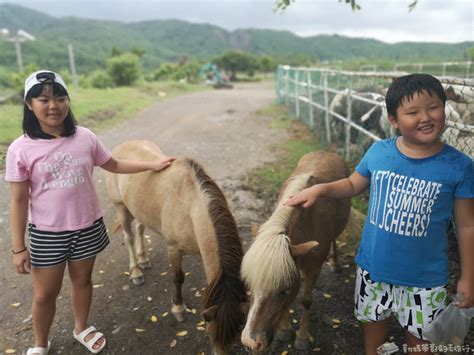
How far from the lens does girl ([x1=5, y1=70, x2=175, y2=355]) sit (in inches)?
88.4

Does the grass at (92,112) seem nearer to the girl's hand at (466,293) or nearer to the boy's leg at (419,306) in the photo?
the boy's leg at (419,306)

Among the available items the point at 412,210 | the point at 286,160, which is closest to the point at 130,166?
the point at 412,210

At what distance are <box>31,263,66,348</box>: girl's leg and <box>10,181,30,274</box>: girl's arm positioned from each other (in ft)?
0.42

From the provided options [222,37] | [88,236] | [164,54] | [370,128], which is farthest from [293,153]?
[222,37]

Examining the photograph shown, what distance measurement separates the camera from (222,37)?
504 feet

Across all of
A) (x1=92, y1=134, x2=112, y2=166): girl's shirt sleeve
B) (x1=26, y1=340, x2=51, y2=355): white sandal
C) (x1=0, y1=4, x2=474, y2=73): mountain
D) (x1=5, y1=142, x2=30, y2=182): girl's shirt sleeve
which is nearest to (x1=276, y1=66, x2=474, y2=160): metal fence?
(x1=92, y1=134, x2=112, y2=166): girl's shirt sleeve

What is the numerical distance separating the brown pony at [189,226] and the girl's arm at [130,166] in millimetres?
87

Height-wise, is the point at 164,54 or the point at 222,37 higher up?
the point at 222,37

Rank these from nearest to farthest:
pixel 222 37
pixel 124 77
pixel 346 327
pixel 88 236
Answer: pixel 88 236 < pixel 346 327 < pixel 124 77 < pixel 222 37

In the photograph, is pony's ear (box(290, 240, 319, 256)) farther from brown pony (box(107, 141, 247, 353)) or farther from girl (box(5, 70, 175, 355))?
girl (box(5, 70, 175, 355))

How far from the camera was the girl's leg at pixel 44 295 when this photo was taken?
247 centimetres

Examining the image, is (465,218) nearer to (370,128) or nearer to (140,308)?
(140,308)

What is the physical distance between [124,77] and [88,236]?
22827 mm

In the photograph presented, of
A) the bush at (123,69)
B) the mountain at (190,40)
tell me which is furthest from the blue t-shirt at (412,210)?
the mountain at (190,40)
